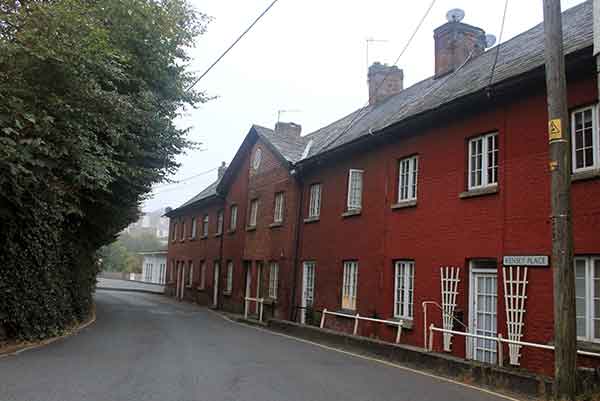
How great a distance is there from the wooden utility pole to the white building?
4572cm

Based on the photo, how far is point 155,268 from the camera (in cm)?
5675

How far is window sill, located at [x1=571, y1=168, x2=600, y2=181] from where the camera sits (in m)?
9.60

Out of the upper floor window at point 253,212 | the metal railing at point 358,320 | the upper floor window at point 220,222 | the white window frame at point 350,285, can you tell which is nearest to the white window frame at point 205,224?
the upper floor window at point 220,222

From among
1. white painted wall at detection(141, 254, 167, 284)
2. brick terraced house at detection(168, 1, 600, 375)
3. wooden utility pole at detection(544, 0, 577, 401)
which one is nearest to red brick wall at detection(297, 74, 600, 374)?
brick terraced house at detection(168, 1, 600, 375)

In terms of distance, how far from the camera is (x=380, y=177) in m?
16.0

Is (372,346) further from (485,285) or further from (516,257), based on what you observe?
(516,257)

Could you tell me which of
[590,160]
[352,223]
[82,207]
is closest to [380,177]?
[352,223]

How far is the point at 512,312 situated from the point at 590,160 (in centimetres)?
316

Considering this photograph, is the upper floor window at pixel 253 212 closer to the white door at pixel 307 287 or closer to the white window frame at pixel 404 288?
the white door at pixel 307 287

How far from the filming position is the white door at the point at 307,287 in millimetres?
19469

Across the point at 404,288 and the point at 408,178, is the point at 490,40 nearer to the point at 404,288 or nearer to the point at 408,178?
the point at 408,178

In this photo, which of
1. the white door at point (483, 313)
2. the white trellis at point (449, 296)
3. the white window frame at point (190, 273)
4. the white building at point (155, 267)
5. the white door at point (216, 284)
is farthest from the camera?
the white building at point (155, 267)

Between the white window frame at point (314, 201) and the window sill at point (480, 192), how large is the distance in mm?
7811

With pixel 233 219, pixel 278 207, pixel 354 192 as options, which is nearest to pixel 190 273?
pixel 233 219
